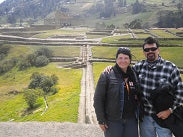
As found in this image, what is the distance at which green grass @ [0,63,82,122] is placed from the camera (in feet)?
60.8

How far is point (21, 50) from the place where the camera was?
5391 cm

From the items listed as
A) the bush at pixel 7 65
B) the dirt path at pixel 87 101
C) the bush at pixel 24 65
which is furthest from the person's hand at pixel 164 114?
the bush at pixel 7 65

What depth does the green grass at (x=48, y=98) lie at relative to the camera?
60.8ft

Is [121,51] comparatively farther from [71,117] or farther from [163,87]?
[71,117]

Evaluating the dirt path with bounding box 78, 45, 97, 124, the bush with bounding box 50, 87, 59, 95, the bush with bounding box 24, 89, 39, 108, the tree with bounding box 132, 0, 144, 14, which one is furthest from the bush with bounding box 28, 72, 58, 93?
the tree with bounding box 132, 0, 144, 14

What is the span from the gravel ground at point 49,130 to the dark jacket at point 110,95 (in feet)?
11.3

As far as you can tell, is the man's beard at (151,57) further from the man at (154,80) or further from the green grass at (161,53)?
the green grass at (161,53)

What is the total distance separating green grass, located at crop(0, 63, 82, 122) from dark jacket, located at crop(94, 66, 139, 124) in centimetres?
1065

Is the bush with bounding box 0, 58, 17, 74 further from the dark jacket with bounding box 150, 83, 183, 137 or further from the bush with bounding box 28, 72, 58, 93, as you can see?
the dark jacket with bounding box 150, 83, 183, 137

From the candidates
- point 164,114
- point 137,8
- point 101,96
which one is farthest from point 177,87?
point 137,8

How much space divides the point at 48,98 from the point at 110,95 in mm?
20853

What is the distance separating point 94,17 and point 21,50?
10051 centimetres

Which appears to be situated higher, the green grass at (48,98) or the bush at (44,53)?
the bush at (44,53)

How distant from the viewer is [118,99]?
19.1 feet
